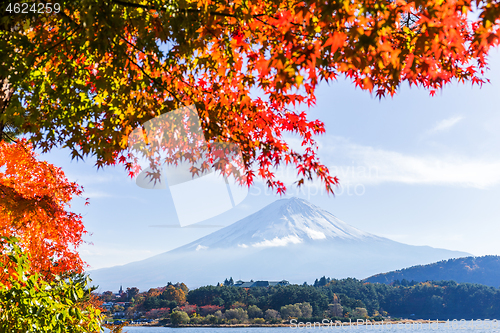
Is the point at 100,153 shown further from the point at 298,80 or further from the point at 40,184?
the point at 40,184

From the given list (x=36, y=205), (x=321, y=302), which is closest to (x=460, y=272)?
(x=321, y=302)

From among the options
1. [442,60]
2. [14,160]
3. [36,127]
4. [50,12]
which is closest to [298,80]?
[50,12]

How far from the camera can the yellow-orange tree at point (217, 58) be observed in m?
2.57

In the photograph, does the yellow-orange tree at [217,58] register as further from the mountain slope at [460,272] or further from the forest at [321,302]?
the mountain slope at [460,272]

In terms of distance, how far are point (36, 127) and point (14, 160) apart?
12.5 ft

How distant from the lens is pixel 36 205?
7145mm

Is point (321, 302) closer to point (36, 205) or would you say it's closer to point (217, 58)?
point (36, 205)

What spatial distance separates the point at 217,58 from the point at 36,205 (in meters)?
5.37

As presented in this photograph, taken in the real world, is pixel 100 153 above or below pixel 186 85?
below

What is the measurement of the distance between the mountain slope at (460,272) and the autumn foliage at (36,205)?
11230 cm

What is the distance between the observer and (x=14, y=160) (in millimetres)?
8125

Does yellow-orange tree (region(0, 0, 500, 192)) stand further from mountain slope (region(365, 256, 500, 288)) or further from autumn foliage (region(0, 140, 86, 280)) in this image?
mountain slope (region(365, 256, 500, 288))

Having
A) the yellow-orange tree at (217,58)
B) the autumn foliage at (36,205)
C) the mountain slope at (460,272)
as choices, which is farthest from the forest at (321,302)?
the yellow-orange tree at (217,58)

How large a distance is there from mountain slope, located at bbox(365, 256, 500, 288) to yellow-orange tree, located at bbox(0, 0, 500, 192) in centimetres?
11424
